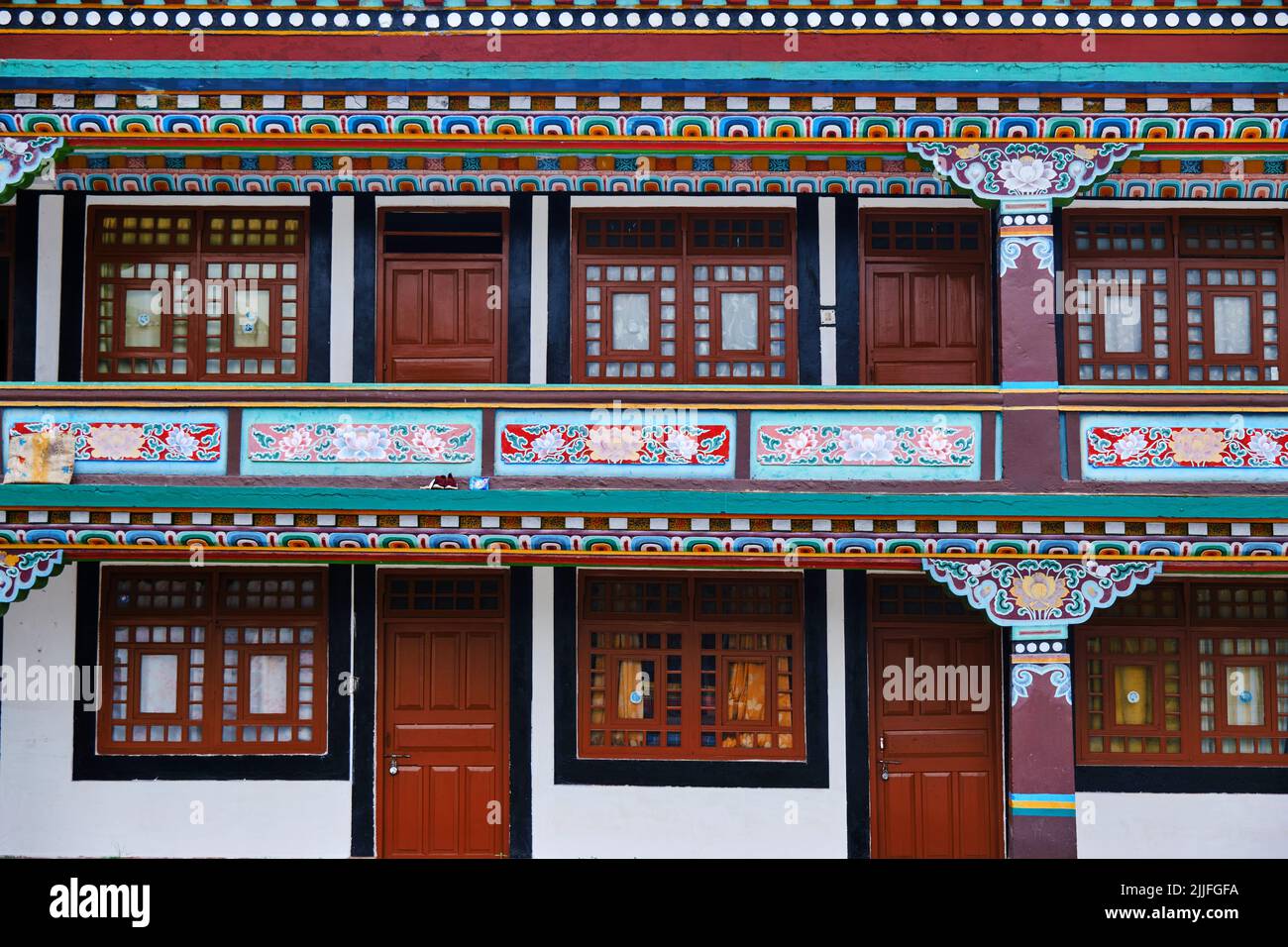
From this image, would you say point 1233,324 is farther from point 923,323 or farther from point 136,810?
point 136,810

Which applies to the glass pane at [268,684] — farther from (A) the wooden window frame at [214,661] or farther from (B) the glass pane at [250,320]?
(B) the glass pane at [250,320]

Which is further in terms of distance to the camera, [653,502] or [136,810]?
[136,810]

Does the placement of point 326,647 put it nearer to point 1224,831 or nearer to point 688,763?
point 688,763

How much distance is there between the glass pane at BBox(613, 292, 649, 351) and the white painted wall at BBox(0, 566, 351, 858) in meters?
4.89

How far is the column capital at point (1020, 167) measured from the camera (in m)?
10.0

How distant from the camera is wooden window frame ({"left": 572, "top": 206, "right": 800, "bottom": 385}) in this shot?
37.6 feet

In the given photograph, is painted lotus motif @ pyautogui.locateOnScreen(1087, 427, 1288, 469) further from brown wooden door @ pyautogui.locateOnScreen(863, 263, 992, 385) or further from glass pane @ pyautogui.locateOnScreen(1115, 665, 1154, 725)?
glass pane @ pyautogui.locateOnScreen(1115, 665, 1154, 725)

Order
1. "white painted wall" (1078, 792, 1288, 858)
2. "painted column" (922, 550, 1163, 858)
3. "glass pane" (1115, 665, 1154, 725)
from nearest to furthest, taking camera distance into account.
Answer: "painted column" (922, 550, 1163, 858), "white painted wall" (1078, 792, 1288, 858), "glass pane" (1115, 665, 1154, 725)

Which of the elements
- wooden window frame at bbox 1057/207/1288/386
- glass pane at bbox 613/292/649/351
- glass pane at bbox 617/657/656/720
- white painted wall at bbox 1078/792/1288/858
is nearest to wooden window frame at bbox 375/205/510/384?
glass pane at bbox 613/292/649/351

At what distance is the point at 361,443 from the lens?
10.4 metres

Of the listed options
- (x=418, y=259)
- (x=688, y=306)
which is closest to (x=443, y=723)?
(x=418, y=259)

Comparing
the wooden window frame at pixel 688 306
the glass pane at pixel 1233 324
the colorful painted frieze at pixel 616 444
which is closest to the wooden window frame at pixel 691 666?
the colorful painted frieze at pixel 616 444

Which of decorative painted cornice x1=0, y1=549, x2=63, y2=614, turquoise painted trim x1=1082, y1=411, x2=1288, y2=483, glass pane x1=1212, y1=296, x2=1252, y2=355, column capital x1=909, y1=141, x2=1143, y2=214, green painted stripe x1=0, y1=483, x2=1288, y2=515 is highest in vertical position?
column capital x1=909, y1=141, x2=1143, y2=214

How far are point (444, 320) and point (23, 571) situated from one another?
13.7 feet
